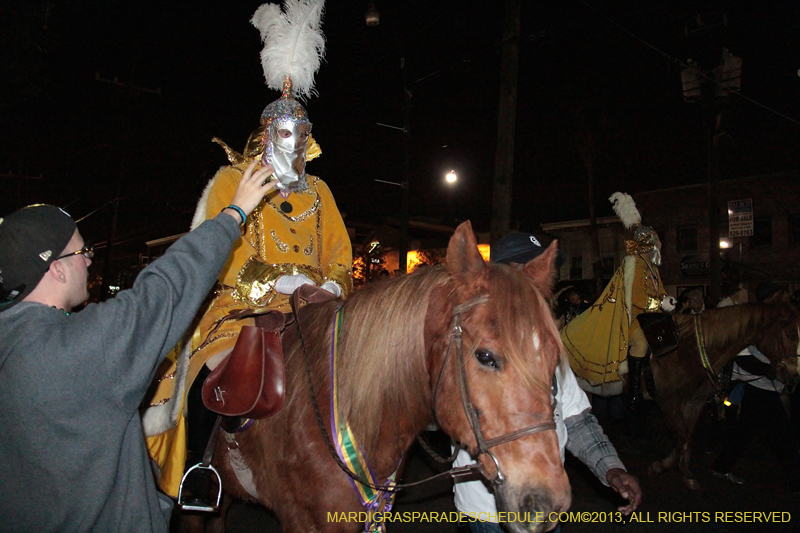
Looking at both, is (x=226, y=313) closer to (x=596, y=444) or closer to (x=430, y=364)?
(x=430, y=364)

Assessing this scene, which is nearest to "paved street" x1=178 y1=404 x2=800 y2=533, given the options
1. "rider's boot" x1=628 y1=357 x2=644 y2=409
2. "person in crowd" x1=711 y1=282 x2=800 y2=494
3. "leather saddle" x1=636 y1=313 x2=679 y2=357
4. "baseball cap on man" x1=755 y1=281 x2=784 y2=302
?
"person in crowd" x1=711 y1=282 x2=800 y2=494

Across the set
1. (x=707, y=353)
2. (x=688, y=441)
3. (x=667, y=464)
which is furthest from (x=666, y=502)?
(x=707, y=353)

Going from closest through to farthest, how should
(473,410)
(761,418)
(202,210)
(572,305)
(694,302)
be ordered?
1. (473,410)
2. (202,210)
3. (761,418)
4. (694,302)
5. (572,305)

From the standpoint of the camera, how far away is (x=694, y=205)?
3067 cm

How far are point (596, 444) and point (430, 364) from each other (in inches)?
43.6

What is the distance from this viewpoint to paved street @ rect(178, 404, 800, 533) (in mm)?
5684

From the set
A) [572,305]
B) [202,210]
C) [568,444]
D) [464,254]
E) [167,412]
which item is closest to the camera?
Result: [464,254]

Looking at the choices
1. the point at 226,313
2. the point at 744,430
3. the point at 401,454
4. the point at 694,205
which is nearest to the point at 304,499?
the point at 401,454

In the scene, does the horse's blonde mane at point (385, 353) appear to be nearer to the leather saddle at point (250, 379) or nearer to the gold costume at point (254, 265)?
the leather saddle at point (250, 379)

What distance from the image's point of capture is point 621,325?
772 cm

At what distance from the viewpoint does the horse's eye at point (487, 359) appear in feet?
6.54

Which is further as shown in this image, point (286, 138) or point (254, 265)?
point (286, 138)

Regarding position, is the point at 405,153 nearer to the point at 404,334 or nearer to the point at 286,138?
the point at 286,138

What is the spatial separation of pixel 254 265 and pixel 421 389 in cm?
143
